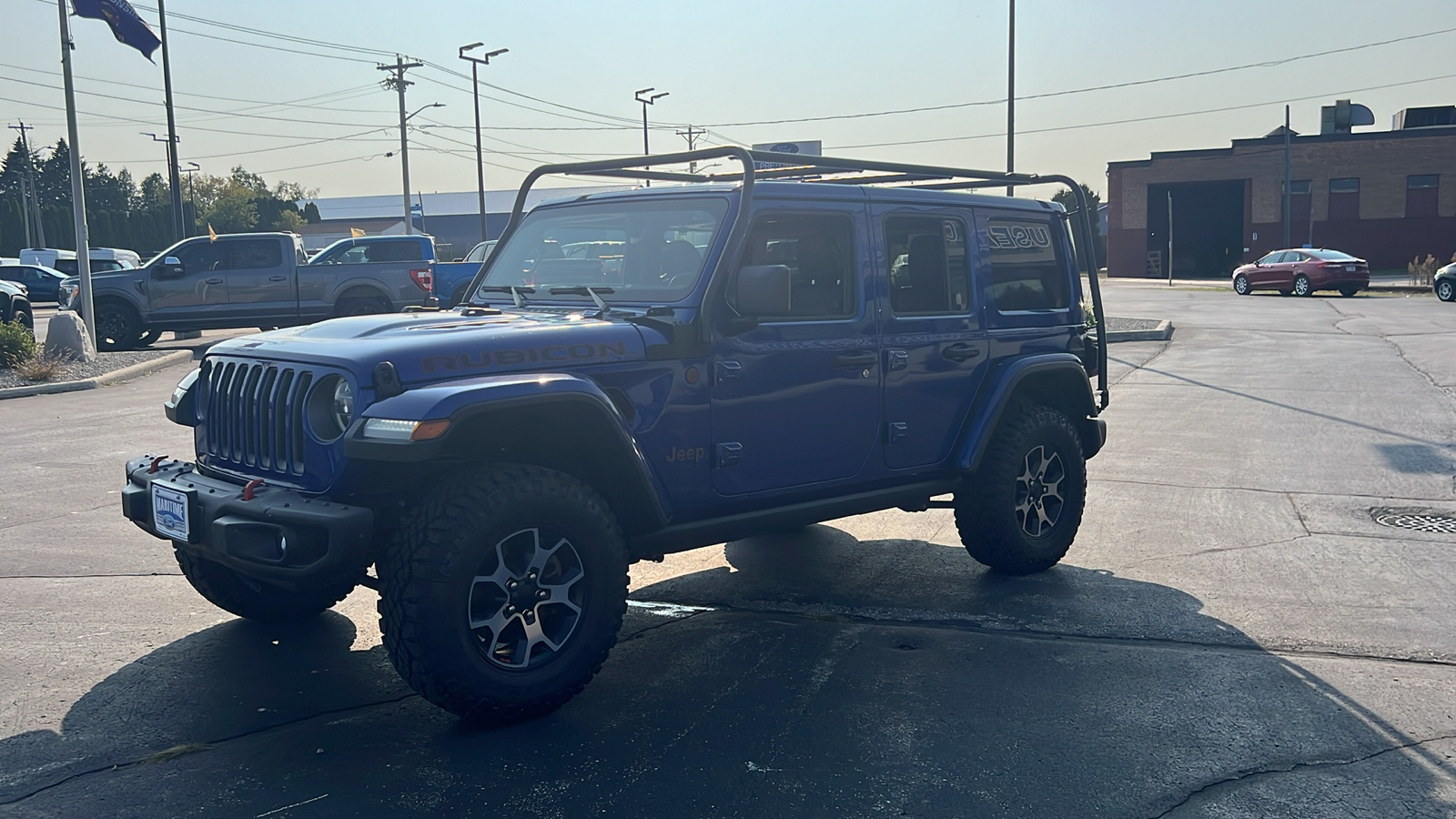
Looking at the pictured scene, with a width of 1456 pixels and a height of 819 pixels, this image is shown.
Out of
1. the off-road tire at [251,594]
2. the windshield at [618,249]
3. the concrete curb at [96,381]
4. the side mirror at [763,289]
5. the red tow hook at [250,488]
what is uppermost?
the windshield at [618,249]

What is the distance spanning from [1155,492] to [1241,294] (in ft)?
109

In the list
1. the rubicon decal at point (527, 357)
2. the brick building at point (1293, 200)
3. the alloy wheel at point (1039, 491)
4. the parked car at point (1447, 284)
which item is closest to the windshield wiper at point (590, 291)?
the rubicon decal at point (527, 357)

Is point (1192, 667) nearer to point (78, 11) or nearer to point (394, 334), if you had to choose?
point (394, 334)

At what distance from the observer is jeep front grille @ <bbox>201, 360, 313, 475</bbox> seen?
4.32 metres

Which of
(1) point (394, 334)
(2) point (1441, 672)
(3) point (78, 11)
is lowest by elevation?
(2) point (1441, 672)

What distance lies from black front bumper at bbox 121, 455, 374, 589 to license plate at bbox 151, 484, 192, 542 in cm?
2

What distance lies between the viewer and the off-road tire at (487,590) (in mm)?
4020

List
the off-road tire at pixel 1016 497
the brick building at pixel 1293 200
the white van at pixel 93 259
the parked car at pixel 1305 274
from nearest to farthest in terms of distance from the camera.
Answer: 1. the off-road tire at pixel 1016 497
2. the parked car at pixel 1305 274
3. the white van at pixel 93 259
4. the brick building at pixel 1293 200

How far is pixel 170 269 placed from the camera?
20141 mm

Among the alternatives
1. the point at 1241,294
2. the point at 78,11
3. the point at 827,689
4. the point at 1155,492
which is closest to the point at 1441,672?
the point at 827,689

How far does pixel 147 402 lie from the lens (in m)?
13.6

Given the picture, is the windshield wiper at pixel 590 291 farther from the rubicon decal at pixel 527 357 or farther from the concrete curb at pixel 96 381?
the concrete curb at pixel 96 381

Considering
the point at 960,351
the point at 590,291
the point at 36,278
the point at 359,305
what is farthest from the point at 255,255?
the point at 36,278

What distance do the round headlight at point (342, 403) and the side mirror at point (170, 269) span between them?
17.9 m
